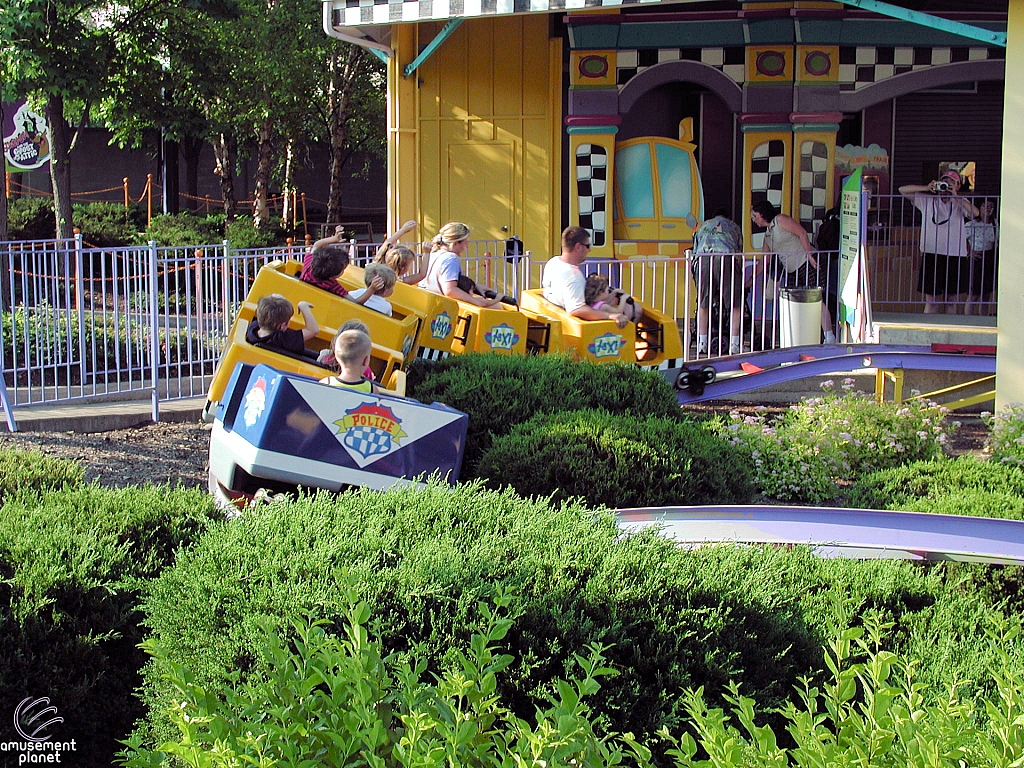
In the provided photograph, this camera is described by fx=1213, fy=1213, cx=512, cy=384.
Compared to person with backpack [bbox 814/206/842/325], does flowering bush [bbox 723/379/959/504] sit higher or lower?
lower

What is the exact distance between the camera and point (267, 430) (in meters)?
5.58

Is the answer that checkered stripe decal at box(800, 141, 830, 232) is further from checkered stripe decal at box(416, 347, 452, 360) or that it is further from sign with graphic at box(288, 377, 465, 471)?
sign with graphic at box(288, 377, 465, 471)

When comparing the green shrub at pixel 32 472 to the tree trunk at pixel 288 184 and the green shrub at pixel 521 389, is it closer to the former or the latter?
the green shrub at pixel 521 389

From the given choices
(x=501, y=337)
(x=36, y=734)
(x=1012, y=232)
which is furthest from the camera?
(x=501, y=337)

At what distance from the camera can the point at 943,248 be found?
1214cm

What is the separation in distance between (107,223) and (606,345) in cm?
1816

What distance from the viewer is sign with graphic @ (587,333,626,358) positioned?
927 centimetres

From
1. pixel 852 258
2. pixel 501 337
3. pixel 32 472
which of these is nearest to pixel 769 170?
pixel 852 258

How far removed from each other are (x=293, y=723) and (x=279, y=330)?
4937mm

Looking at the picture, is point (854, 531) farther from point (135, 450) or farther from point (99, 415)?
point (99, 415)

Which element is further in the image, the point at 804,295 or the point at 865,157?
the point at 865,157

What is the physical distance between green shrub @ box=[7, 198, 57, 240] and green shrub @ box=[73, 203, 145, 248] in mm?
568

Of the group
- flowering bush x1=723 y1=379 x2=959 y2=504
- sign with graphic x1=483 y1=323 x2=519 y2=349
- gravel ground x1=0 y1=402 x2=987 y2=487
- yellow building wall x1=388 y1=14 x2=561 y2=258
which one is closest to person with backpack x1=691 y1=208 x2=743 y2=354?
yellow building wall x1=388 y1=14 x2=561 y2=258

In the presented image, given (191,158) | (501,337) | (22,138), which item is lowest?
(501,337)
